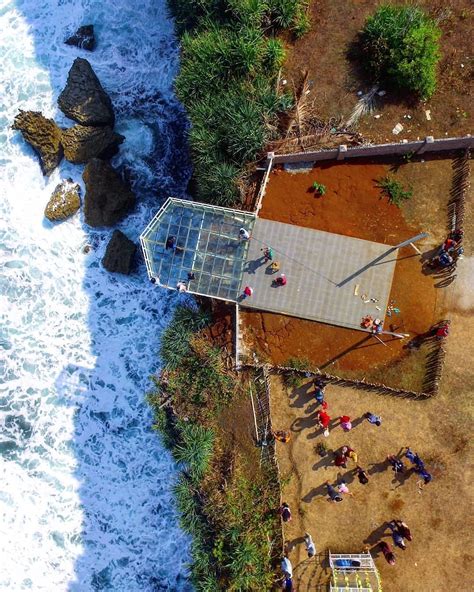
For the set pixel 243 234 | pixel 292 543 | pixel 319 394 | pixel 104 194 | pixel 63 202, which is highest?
pixel 104 194

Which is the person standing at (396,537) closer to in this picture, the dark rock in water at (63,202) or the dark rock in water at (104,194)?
the dark rock in water at (104,194)

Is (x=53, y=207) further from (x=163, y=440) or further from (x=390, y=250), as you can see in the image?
(x=390, y=250)

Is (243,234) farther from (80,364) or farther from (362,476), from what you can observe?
(362,476)

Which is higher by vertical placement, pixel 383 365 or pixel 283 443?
pixel 383 365

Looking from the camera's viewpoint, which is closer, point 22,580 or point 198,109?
point 198,109

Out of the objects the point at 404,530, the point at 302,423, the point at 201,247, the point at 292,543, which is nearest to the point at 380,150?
the point at 201,247

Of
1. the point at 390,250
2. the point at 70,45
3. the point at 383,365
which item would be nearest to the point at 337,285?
the point at 390,250
